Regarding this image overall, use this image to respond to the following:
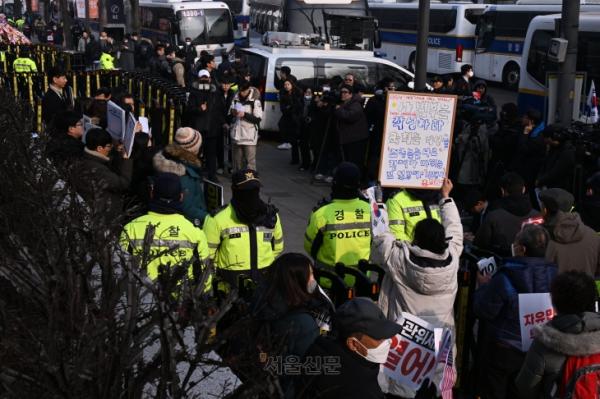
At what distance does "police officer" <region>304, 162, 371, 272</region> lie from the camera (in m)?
6.92

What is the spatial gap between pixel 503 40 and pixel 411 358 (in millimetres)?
28032

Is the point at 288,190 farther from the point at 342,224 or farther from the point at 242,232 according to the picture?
the point at 242,232

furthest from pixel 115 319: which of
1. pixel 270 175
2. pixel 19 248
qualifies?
pixel 270 175

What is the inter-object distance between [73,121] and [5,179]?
3.76m

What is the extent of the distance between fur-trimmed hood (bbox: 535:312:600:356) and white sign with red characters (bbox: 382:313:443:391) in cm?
93

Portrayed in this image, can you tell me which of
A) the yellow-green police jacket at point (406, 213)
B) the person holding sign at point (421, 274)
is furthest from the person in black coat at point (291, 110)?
the person holding sign at point (421, 274)

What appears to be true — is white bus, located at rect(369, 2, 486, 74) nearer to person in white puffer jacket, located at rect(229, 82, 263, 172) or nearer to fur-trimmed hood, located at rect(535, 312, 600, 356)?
person in white puffer jacket, located at rect(229, 82, 263, 172)

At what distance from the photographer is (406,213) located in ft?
24.5

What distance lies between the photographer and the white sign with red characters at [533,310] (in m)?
5.79

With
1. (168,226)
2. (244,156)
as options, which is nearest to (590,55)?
(244,156)

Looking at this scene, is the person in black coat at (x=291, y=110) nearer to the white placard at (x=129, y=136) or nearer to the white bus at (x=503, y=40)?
the white placard at (x=129, y=136)

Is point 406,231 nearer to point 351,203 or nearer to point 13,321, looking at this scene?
point 351,203

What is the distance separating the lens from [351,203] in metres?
6.98

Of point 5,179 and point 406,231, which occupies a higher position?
point 5,179
